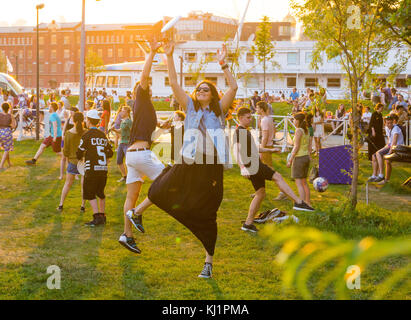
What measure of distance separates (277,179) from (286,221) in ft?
2.14

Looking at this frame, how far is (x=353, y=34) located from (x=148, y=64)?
14.2ft

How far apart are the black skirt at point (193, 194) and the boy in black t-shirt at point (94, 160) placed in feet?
9.74

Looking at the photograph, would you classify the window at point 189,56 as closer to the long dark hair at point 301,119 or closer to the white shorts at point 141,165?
the long dark hair at point 301,119

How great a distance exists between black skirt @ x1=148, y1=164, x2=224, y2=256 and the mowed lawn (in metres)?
0.68

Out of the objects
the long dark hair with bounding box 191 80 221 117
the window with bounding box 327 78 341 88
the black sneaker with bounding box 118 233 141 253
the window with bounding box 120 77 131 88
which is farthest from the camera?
the window with bounding box 120 77 131 88

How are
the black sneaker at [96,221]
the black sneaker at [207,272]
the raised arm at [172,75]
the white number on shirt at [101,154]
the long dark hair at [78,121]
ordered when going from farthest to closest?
the long dark hair at [78,121]
the black sneaker at [96,221]
the white number on shirt at [101,154]
the black sneaker at [207,272]
the raised arm at [172,75]

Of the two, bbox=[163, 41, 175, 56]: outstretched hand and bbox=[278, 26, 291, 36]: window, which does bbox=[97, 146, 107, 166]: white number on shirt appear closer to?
bbox=[163, 41, 175, 56]: outstretched hand

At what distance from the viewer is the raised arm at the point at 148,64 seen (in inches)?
215

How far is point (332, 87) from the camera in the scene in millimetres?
Answer: 57906

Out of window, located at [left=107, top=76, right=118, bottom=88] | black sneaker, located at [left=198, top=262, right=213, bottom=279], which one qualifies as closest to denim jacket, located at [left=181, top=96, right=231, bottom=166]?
black sneaker, located at [left=198, top=262, right=213, bottom=279]

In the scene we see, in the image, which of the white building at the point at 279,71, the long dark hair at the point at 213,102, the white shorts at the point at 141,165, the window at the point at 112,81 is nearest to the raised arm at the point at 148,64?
the long dark hair at the point at 213,102

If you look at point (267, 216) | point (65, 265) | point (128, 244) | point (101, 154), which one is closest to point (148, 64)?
point (128, 244)

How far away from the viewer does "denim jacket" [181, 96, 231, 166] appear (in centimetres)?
543
